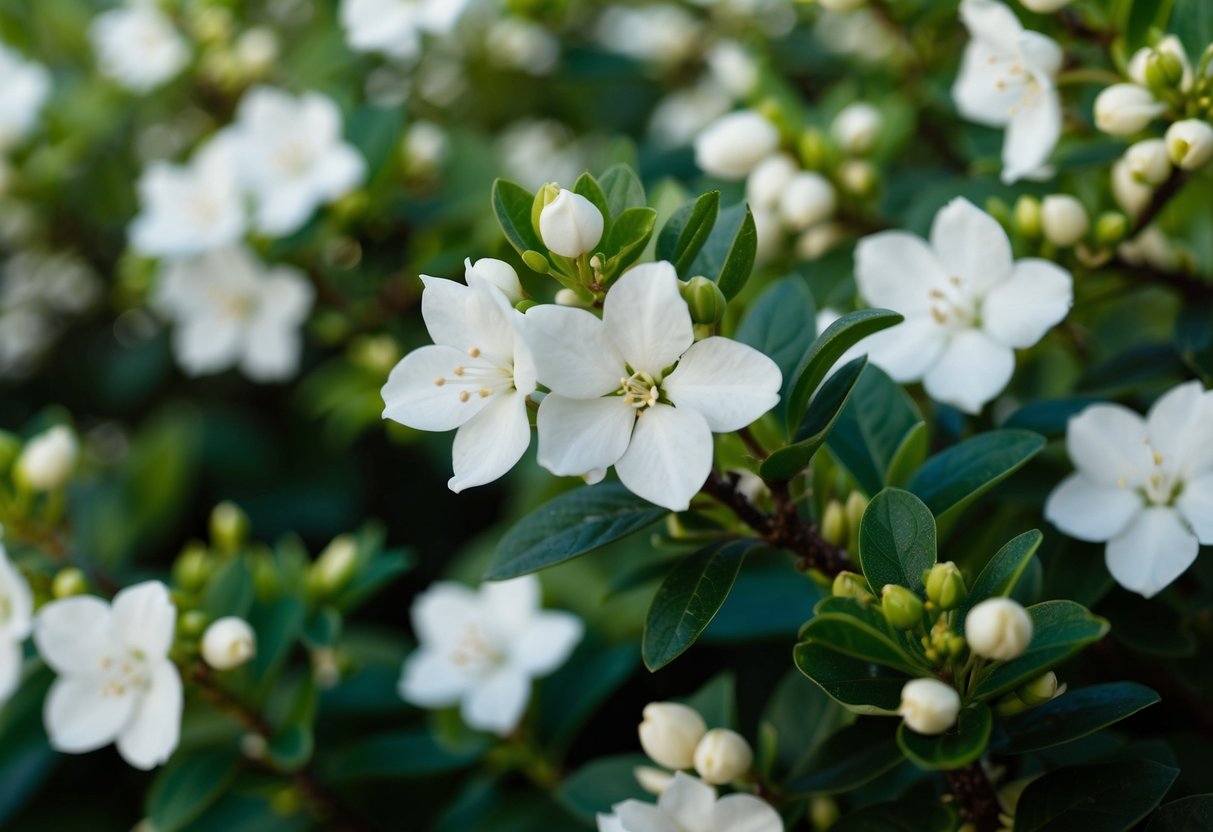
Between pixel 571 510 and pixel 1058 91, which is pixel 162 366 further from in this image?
pixel 1058 91

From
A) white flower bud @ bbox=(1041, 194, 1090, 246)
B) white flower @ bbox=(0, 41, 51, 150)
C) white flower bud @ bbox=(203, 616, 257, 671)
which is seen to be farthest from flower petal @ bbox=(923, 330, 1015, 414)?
white flower @ bbox=(0, 41, 51, 150)

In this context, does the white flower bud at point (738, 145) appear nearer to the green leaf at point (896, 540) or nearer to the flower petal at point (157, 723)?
the green leaf at point (896, 540)

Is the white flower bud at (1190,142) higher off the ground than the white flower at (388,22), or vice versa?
the white flower bud at (1190,142)

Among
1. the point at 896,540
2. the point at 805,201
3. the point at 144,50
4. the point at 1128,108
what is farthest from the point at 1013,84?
the point at 144,50

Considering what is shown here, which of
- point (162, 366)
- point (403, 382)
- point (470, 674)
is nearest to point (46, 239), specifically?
point (162, 366)

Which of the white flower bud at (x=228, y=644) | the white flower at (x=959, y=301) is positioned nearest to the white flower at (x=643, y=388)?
the white flower at (x=959, y=301)
